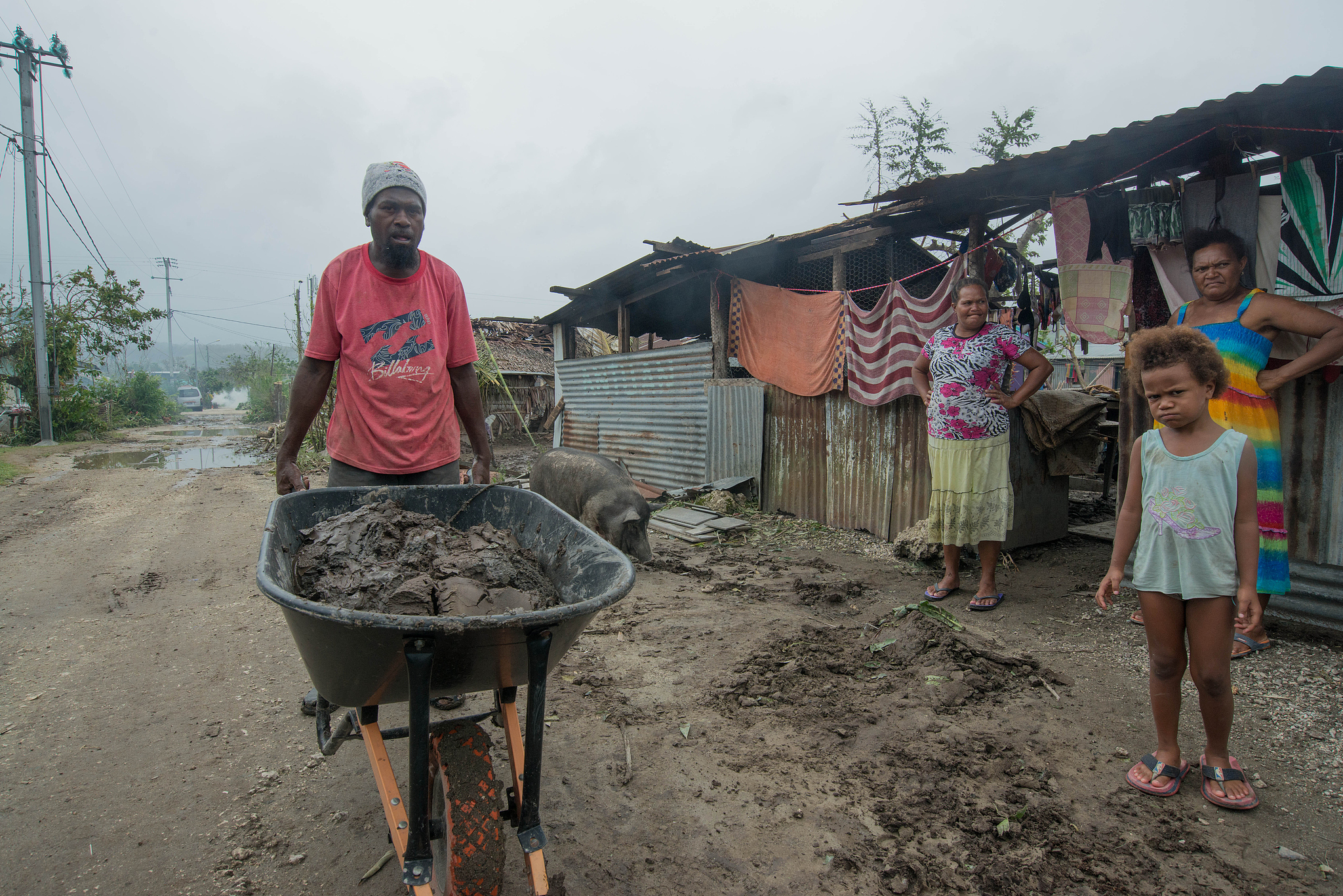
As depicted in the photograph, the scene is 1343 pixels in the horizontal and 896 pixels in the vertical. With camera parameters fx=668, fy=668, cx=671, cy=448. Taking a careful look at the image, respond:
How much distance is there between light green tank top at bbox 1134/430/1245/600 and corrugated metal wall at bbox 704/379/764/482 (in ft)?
17.9

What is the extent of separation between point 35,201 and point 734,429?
2147 centimetres

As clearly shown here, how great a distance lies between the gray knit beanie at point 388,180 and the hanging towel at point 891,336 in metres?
4.10

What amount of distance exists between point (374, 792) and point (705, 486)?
5.75 metres

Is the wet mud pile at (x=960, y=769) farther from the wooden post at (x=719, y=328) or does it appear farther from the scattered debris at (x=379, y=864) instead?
the wooden post at (x=719, y=328)

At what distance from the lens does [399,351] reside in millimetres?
2648

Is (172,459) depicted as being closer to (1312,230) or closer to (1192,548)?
(1192,548)

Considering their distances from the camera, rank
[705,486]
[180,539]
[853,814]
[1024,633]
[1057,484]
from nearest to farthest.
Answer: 1. [853,814]
2. [1024,633]
3. [1057,484]
4. [180,539]
5. [705,486]

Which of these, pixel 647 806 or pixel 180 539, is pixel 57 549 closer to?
pixel 180 539

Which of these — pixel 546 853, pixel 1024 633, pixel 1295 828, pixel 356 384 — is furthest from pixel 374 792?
pixel 1024 633

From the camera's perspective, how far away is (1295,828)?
2178mm

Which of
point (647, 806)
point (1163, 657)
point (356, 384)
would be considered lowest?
point (647, 806)

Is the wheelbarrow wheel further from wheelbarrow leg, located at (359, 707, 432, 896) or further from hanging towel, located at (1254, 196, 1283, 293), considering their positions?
hanging towel, located at (1254, 196, 1283, 293)

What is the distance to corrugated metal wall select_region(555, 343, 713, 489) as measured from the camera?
28.2ft

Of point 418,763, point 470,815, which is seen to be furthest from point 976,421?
point 418,763
